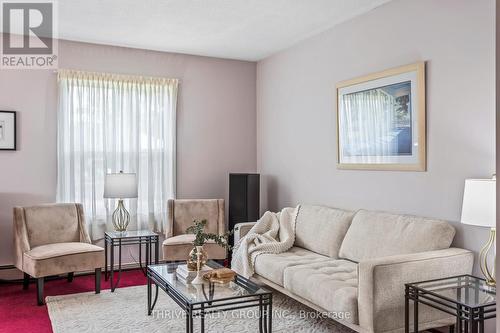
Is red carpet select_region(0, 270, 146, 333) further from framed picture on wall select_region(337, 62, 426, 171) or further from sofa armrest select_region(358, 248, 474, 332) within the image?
framed picture on wall select_region(337, 62, 426, 171)

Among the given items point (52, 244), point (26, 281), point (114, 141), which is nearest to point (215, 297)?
point (52, 244)

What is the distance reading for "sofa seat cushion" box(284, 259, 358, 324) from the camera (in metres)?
2.86

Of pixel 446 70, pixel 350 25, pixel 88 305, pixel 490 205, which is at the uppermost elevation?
pixel 350 25

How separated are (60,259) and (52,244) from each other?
457mm

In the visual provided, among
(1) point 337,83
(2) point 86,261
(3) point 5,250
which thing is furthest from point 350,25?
(3) point 5,250

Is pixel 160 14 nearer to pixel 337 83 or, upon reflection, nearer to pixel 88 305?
pixel 337 83

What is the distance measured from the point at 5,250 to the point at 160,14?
289 centimetres

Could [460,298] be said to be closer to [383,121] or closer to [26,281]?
[383,121]

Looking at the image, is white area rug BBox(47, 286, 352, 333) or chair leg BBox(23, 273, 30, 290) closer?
white area rug BBox(47, 286, 352, 333)

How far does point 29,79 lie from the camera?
4.77 meters

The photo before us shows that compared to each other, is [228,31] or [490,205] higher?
[228,31]

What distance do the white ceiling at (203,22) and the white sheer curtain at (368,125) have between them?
2.61ft

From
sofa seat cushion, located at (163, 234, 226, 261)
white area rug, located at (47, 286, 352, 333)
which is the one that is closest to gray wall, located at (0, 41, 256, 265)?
sofa seat cushion, located at (163, 234, 226, 261)

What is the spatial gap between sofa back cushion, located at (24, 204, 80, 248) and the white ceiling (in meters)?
1.83
